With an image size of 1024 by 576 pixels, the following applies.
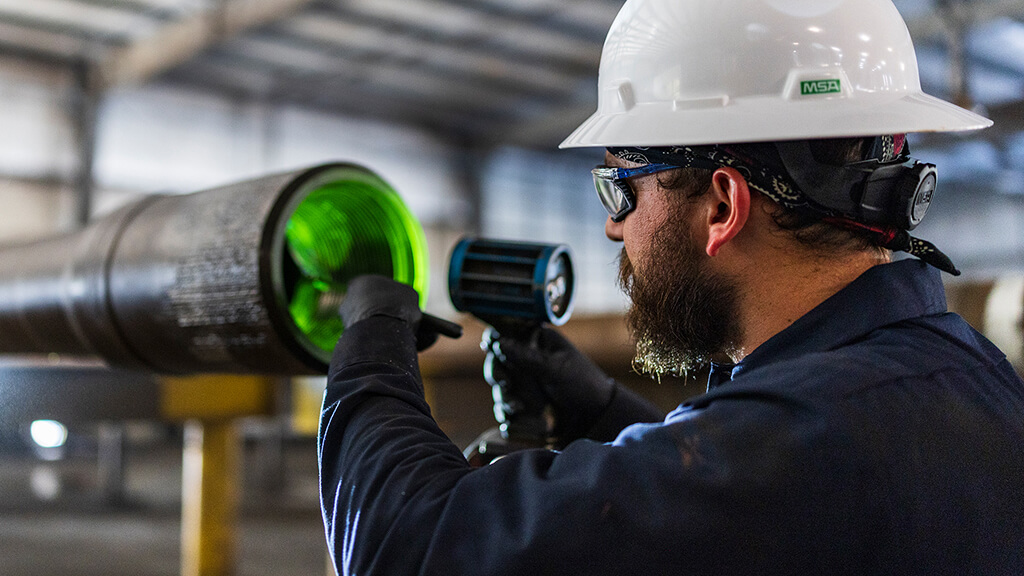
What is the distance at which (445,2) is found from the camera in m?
7.36

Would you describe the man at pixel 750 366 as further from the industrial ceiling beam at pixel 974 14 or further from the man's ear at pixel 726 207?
the industrial ceiling beam at pixel 974 14

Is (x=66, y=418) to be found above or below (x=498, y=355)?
below

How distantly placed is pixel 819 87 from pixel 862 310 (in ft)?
0.82

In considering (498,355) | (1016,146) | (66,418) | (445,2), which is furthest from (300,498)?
(1016,146)

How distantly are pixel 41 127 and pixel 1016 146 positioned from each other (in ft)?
31.7

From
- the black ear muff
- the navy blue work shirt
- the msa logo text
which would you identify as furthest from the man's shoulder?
the msa logo text

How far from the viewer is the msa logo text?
3.13 feet

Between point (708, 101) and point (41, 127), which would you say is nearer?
point (708, 101)

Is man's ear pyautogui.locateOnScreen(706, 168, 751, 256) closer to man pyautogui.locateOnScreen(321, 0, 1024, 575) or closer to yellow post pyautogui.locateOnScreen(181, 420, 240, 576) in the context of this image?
man pyautogui.locateOnScreen(321, 0, 1024, 575)

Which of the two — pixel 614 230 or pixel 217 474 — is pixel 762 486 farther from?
pixel 217 474

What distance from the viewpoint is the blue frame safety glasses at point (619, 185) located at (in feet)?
3.36

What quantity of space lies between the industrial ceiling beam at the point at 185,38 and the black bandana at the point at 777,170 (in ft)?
20.8

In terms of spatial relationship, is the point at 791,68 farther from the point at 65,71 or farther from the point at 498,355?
the point at 65,71

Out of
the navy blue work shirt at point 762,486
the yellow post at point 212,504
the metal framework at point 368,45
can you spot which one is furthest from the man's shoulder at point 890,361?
the metal framework at point 368,45
